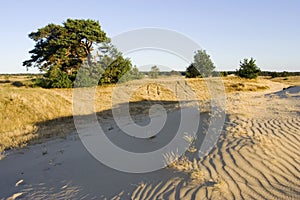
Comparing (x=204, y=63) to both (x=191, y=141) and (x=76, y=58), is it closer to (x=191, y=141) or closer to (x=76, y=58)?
(x=76, y=58)

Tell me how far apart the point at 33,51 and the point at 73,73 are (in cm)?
521

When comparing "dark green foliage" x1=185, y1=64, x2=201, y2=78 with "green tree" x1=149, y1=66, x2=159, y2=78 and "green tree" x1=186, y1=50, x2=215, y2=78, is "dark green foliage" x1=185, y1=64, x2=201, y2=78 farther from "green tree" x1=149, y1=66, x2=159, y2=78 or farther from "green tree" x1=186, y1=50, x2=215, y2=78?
"green tree" x1=149, y1=66, x2=159, y2=78

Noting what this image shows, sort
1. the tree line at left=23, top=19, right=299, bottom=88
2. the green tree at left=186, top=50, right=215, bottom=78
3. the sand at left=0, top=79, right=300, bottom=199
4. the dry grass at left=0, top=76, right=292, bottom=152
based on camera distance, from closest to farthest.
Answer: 1. the sand at left=0, top=79, right=300, bottom=199
2. the dry grass at left=0, top=76, right=292, bottom=152
3. the tree line at left=23, top=19, right=299, bottom=88
4. the green tree at left=186, top=50, right=215, bottom=78

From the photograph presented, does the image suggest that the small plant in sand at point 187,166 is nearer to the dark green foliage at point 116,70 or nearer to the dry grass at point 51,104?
the dry grass at point 51,104

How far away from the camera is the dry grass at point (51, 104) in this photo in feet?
38.2

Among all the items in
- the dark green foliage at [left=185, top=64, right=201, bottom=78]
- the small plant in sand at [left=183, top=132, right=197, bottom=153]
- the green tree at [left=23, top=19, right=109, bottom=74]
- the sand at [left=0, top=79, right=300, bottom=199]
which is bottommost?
the sand at [left=0, top=79, right=300, bottom=199]

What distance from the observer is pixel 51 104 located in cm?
1706

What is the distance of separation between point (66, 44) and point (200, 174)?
79.8 ft

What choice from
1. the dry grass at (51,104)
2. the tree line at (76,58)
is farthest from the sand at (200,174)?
the tree line at (76,58)

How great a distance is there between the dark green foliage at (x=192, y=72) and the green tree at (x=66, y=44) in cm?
1302

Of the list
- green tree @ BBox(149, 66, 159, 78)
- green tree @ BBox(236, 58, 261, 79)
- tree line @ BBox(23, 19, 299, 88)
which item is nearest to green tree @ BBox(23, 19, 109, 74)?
tree line @ BBox(23, 19, 299, 88)

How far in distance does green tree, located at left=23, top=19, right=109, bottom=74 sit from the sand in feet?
67.5

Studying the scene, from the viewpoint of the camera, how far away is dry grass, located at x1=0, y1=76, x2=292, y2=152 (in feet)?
38.2

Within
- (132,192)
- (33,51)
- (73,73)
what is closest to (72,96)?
(73,73)
